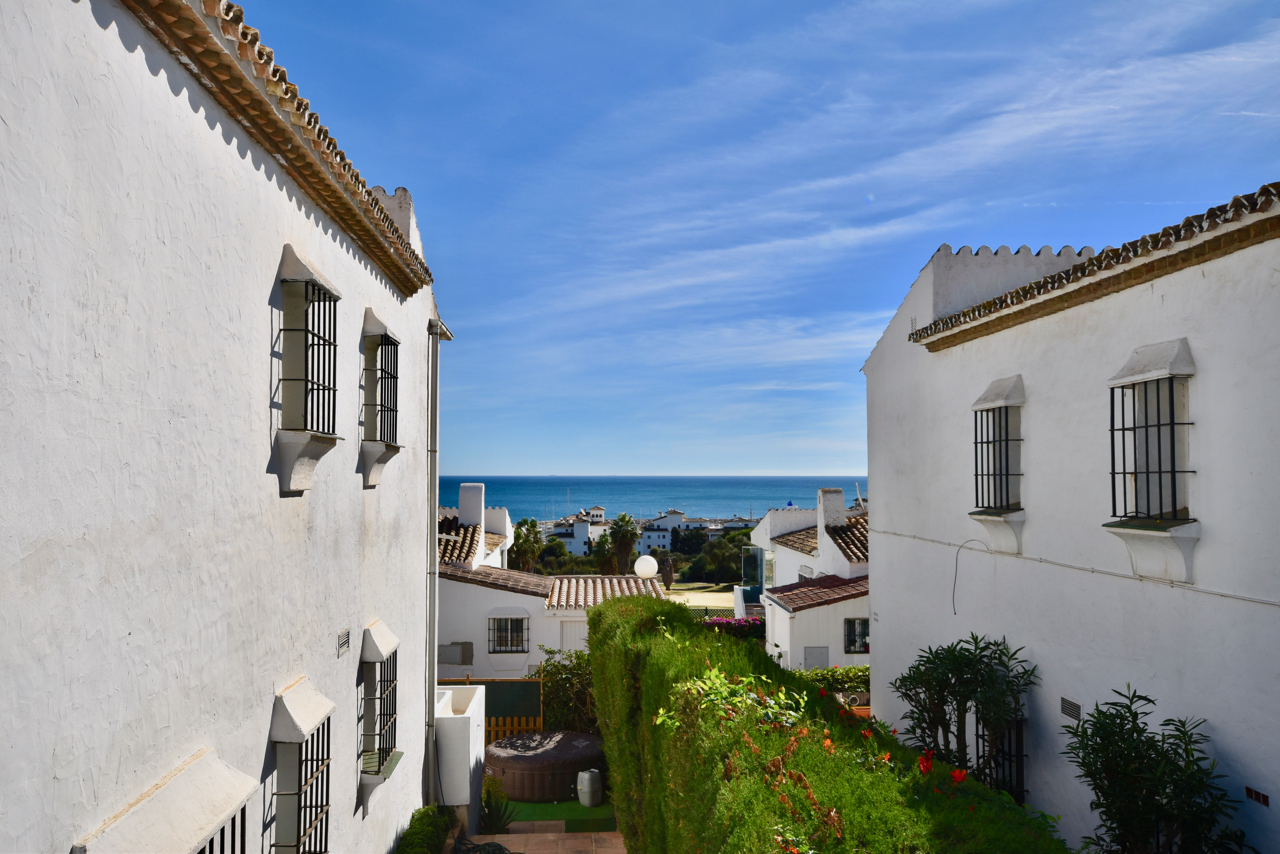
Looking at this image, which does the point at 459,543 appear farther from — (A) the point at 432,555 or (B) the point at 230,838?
(B) the point at 230,838

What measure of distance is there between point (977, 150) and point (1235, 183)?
404 cm

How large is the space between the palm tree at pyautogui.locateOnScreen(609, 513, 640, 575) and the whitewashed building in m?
28.1

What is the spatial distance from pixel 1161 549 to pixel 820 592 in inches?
585

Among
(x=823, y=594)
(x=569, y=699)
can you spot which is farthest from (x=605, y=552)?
(x=569, y=699)

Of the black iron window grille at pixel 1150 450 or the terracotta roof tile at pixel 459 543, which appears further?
the terracotta roof tile at pixel 459 543

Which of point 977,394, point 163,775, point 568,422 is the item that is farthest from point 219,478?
point 568,422

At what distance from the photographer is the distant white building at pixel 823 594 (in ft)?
70.1

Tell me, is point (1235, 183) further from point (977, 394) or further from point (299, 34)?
point (299, 34)

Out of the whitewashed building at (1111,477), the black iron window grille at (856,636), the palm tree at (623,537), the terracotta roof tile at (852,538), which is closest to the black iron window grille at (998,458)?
the whitewashed building at (1111,477)

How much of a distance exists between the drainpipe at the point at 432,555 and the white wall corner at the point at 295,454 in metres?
5.44

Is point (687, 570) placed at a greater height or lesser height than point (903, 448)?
lesser

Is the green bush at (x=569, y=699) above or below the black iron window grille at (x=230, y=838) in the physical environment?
below

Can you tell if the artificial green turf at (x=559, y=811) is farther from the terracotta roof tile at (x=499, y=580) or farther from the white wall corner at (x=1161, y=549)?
the white wall corner at (x=1161, y=549)

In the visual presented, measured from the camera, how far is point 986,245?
13297 millimetres
